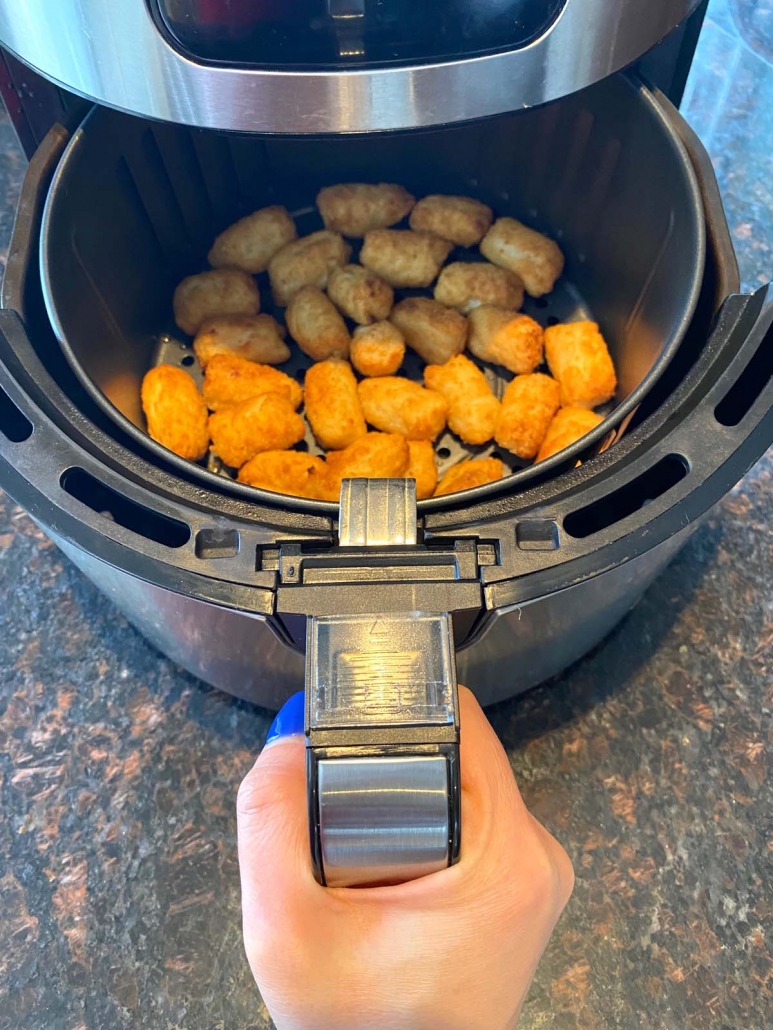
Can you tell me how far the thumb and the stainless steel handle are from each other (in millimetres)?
21

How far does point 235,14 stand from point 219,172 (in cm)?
41

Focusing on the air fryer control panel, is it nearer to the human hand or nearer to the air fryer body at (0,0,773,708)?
the air fryer body at (0,0,773,708)

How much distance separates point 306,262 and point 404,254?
0.12m

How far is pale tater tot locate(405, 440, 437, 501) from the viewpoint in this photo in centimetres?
81

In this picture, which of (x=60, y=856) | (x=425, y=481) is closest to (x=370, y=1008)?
(x=60, y=856)

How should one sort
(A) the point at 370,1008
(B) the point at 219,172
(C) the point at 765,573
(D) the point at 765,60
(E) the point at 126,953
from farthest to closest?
1. (D) the point at 765,60
2. (B) the point at 219,172
3. (C) the point at 765,573
4. (E) the point at 126,953
5. (A) the point at 370,1008

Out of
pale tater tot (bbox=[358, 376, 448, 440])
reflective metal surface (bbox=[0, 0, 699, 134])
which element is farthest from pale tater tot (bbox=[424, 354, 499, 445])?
reflective metal surface (bbox=[0, 0, 699, 134])

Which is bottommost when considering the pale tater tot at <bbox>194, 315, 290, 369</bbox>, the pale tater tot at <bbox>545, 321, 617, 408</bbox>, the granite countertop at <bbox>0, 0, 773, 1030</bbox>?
the granite countertop at <bbox>0, 0, 773, 1030</bbox>

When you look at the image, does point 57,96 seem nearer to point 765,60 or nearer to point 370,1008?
point 370,1008

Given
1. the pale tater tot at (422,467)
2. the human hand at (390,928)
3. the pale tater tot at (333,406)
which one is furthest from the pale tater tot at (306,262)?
the human hand at (390,928)

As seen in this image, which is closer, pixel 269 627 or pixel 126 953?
pixel 269 627

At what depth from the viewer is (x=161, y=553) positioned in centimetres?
50

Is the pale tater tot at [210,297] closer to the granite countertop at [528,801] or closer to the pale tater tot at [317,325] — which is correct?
the pale tater tot at [317,325]

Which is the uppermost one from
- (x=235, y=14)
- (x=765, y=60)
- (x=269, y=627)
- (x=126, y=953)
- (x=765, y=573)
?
(x=235, y=14)
